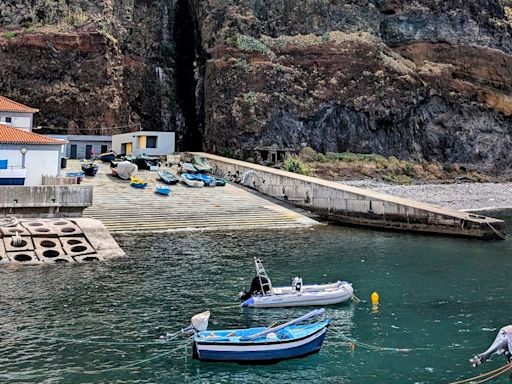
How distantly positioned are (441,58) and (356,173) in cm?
2539

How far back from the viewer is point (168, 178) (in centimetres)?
5106

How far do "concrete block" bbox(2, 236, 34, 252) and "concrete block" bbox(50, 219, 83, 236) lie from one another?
1923 millimetres

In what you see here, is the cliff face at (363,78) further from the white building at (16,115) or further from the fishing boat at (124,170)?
the white building at (16,115)

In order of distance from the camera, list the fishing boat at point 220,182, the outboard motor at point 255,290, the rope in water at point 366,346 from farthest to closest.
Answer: the fishing boat at point 220,182 → the outboard motor at point 255,290 → the rope in water at point 366,346

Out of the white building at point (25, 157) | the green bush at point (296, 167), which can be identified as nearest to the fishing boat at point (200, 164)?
the green bush at point (296, 167)

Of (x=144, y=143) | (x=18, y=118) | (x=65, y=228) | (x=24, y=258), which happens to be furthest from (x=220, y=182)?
(x=24, y=258)

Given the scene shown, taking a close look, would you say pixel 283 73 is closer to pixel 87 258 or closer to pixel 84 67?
pixel 84 67

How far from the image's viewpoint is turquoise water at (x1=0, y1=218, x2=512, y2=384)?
53.1ft

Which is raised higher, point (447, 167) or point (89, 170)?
point (447, 167)

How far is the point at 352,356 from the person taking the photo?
1744 cm

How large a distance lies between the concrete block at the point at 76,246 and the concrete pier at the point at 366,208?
20.0 m

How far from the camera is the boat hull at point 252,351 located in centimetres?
1636

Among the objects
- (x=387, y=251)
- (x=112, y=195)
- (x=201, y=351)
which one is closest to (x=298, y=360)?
(x=201, y=351)

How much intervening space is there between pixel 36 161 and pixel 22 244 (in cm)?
1027
